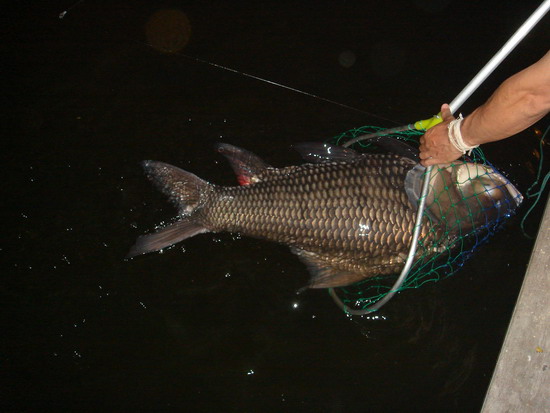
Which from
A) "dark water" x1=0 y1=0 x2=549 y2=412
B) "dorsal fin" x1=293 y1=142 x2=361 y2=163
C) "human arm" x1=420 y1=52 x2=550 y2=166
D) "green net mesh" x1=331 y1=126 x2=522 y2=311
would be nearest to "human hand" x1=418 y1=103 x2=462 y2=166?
"human arm" x1=420 y1=52 x2=550 y2=166

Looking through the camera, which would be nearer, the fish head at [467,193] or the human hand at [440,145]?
the human hand at [440,145]

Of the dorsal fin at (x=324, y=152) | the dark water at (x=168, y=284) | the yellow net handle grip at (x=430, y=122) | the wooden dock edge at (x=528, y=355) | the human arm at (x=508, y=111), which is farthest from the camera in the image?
the dark water at (x=168, y=284)

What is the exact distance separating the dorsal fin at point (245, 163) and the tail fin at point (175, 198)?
28cm

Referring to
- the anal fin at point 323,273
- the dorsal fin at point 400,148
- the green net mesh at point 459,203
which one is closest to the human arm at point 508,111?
the green net mesh at point 459,203

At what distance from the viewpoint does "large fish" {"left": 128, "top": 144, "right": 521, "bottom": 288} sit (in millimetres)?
2775

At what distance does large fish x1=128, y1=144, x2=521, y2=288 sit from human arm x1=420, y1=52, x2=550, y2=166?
2.05ft

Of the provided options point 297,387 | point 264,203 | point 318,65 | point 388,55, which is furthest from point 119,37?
point 297,387

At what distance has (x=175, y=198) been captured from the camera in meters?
3.04

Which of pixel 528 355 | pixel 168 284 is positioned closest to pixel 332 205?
pixel 168 284

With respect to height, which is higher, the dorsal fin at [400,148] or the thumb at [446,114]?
the thumb at [446,114]

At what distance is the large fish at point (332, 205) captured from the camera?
9.11ft

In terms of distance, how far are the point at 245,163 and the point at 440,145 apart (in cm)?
145

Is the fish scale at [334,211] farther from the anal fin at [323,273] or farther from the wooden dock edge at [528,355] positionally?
the wooden dock edge at [528,355]

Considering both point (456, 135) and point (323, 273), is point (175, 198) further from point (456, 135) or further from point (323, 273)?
point (456, 135)
